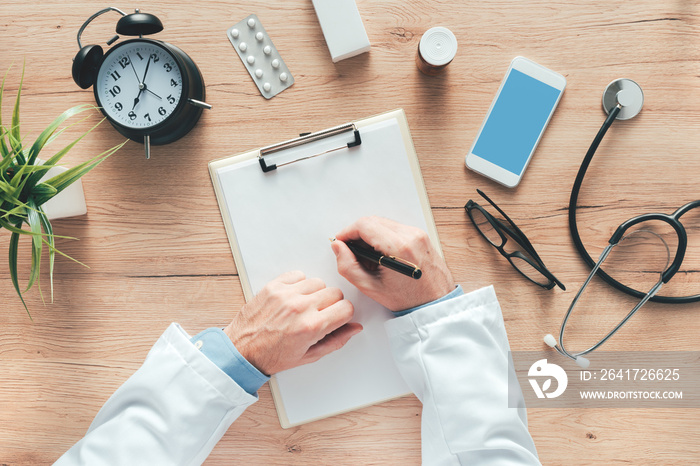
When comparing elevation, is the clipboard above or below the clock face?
below

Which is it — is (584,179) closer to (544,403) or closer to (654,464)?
(544,403)

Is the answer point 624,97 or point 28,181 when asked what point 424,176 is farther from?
point 28,181

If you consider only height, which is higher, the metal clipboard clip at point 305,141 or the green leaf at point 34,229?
the metal clipboard clip at point 305,141

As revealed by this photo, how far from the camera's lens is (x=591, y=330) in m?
0.83

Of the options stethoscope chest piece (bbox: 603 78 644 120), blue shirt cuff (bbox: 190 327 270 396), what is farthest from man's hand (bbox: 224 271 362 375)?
stethoscope chest piece (bbox: 603 78 644 120)

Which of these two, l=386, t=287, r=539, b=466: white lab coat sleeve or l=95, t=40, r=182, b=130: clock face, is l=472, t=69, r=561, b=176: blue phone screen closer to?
l=386, t=287, r=539, b=466: white lab coat sleeve

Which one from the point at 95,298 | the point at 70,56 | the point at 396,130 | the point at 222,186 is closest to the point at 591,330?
the point at 396,130

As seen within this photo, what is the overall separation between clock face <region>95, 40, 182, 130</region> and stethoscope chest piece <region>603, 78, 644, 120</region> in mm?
755

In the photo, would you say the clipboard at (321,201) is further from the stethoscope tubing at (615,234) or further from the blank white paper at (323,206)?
the stethoscope tubing at (615,234)

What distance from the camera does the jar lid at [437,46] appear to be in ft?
2.45

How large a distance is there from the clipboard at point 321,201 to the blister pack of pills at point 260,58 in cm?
11

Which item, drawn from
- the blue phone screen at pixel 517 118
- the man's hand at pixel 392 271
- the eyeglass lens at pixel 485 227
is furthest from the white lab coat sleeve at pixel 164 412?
the blue phone screen at pixel 517 118

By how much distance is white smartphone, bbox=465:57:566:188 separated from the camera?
0.80 m

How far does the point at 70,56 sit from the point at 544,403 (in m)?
1.09
